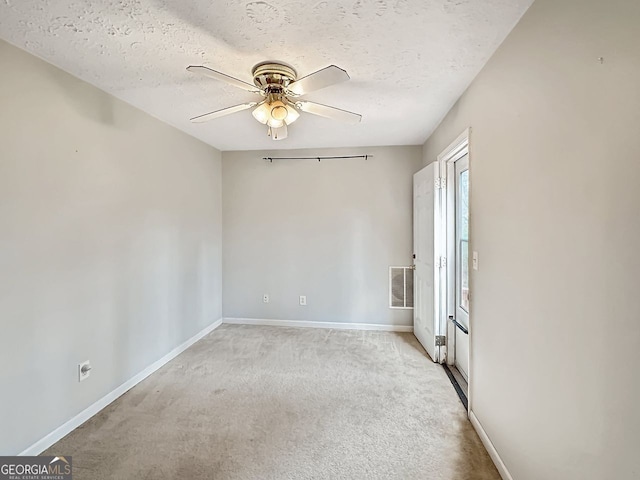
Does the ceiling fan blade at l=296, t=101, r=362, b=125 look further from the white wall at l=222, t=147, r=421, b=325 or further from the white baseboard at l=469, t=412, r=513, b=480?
the white baseboard at l=469, t=412, r=513, b=480

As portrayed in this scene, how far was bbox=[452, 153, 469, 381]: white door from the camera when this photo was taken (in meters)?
2.82

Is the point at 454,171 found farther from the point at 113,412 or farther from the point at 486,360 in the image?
the point at 113,412

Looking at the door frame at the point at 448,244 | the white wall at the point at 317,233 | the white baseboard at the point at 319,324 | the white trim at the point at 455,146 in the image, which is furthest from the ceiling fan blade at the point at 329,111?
the white baseboard at the point at 319,324

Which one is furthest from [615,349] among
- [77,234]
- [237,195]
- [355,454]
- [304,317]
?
[237,195]

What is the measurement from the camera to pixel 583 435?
1.06 metres

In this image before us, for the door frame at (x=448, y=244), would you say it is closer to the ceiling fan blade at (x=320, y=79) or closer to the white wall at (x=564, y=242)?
the white wall at (x=564, y=242)

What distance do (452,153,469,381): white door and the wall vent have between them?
0.90 meters

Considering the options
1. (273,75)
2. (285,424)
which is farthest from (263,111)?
(285,424)

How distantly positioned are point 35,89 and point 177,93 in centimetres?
82

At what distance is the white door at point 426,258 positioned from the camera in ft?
10.1

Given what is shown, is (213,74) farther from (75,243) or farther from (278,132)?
(75,243)

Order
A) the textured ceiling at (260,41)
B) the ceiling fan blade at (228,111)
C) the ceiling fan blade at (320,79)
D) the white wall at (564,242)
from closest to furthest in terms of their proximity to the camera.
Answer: the white wall at (564,242)
the textured ceiling at (260,41)
the ceiling fan blade at (320,79)
the ceiling fan blade at (228,111)

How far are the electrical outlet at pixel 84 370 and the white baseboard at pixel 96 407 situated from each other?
23cm

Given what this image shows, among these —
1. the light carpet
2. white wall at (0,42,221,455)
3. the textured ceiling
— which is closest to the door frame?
the light carpet
